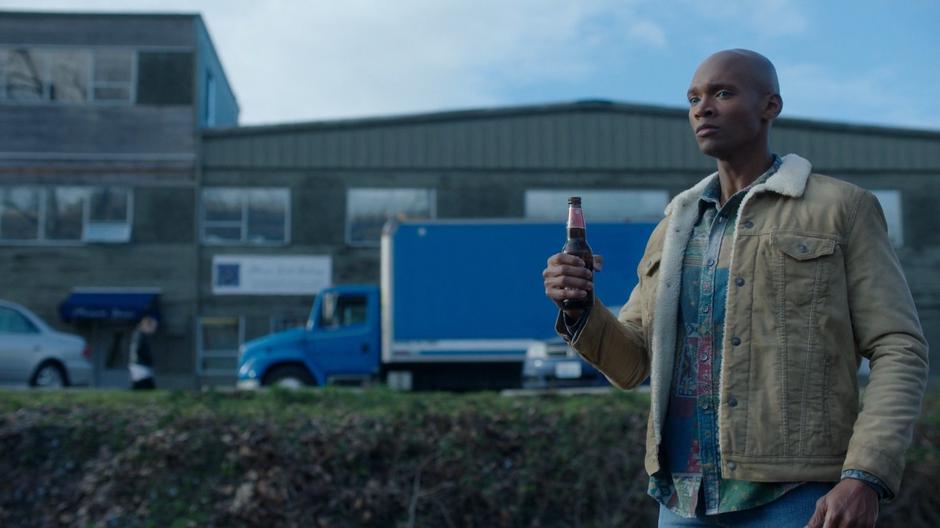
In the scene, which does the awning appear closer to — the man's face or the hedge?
the hedge

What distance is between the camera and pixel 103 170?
2800 centimetres

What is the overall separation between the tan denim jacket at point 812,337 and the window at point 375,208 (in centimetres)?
2620

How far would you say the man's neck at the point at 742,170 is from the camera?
2559 millimetres

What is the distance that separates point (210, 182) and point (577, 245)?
27.0m

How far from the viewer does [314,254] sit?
92.4ft

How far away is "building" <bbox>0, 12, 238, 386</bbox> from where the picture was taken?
1093 inches

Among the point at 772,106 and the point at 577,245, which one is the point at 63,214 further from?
the point at 772,106

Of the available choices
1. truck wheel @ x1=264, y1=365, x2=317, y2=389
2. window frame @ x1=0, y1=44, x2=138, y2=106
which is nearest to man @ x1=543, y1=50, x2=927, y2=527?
truck wheel @ x1=264, y1=365, x2=317, y2=389

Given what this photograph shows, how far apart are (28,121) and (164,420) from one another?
2542 cm

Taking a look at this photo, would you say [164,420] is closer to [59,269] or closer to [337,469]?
[337,469]

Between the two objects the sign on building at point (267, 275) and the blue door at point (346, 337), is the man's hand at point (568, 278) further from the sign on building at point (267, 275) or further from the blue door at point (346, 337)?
the sign on building at point (267, 275)

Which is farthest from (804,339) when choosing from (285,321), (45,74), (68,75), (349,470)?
(45,74)

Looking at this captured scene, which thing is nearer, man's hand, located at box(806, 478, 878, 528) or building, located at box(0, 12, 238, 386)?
man's hand, located at box(806, 478, 878, 528)

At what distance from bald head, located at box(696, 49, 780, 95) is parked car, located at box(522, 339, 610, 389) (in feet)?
46.1
